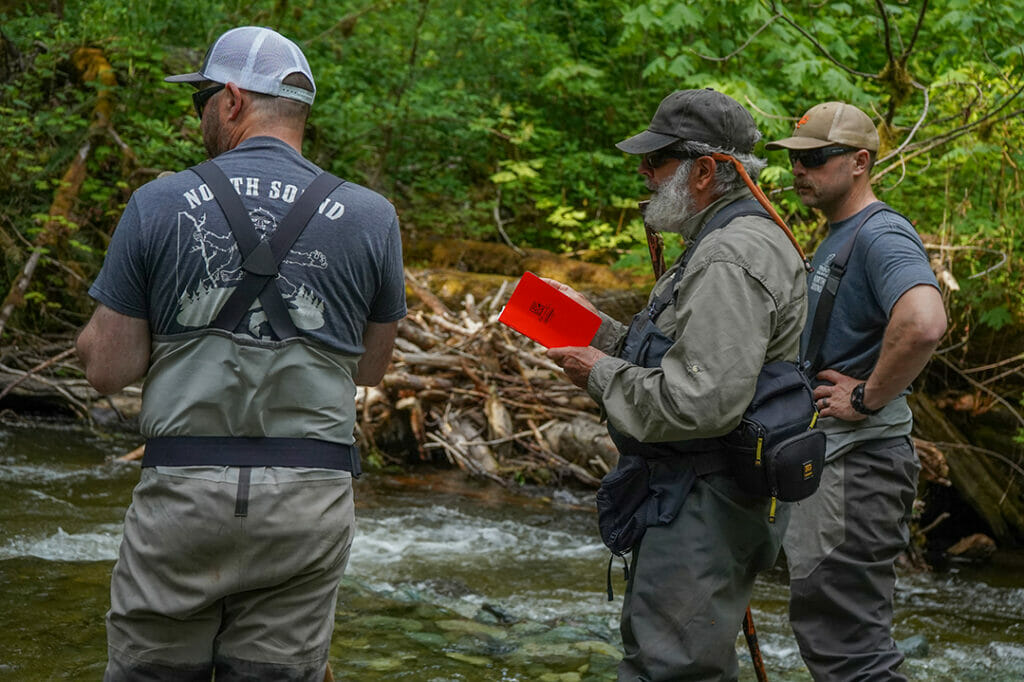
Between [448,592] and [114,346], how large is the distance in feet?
12.9

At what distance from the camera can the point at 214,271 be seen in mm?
2418

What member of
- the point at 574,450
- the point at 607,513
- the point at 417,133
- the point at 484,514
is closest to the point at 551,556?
the point at 484,514

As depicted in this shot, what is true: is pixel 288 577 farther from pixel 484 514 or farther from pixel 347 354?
pixel 484 514

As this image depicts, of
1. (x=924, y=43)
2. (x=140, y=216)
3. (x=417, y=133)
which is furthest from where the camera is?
(x=417, y=133)

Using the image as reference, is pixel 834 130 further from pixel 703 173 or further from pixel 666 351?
pixel 666 351

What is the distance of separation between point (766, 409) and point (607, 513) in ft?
1.83

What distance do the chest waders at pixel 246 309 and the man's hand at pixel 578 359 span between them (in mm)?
842

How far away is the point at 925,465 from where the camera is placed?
7453mm

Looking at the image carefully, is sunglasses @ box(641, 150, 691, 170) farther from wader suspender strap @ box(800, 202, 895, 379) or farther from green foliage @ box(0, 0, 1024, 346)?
green foliage @ box(0, 0, 1024, 346)

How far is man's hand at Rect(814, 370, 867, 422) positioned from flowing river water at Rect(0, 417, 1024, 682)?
6.13 ft

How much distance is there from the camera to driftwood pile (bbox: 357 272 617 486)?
9.38 m

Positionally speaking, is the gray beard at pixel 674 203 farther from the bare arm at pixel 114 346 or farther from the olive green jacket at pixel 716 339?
the bare arm at pixel 114 346

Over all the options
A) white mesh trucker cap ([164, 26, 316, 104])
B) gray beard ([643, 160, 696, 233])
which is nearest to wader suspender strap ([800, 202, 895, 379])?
gray beard ([643, 160, 696, 233])

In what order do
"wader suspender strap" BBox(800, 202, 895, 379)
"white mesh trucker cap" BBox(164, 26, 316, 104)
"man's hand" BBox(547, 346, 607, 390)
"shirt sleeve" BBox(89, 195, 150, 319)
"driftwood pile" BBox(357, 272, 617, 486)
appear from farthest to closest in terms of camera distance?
"driftwood pile" BBox(357, 272, 617, 486) → "wader suspender strap" BBox(800, 202, 895, 379) → "man's hand" BBox(547, 346, 607, 390) → "white mesh trucker cap" BBox(164, 26, 316, 104) → "shirt sleeve" BBox(89, 195, 150, 319)
